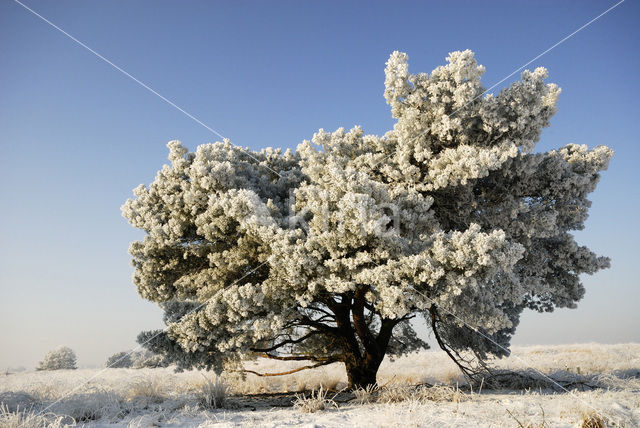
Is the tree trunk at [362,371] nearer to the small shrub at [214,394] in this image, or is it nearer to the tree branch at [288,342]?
the tree branch at [288,342]

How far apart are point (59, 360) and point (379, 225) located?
30.3m

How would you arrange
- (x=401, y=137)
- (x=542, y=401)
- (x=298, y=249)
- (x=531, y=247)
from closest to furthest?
(x=542, y=401)
(x=298, y=249)
(x=401, y=137)
(x=531, y=247)

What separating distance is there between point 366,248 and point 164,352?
550 cm

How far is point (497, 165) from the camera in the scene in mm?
9219

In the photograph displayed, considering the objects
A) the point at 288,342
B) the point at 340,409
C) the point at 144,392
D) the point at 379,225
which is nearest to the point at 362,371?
the point at 288,342

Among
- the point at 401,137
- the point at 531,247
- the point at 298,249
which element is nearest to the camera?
the point at 298,249

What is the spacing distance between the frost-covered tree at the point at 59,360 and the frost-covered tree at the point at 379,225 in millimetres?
23885

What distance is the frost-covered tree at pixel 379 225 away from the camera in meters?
8.39

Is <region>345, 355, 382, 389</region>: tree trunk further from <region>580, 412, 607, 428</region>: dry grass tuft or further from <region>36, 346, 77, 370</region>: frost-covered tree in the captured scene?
<region>36, 346, 77, 370</region>: frost-covered tree

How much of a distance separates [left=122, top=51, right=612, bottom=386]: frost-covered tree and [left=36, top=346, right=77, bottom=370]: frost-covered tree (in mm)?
23885

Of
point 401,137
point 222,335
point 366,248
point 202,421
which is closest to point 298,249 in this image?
point 366,248

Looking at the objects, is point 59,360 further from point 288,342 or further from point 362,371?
point 362,371

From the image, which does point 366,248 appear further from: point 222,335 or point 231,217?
point 222,335

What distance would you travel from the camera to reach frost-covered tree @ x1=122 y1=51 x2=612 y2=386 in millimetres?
8391
